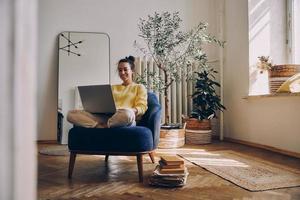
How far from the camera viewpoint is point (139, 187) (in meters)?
1.89

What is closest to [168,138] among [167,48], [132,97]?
[167,48]

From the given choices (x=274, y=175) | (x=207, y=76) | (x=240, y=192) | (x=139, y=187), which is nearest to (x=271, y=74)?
(x=207, y=76)

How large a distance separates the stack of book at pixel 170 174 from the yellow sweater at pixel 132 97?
1.65ft

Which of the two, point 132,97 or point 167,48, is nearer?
point 132,97

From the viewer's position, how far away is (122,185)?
194 cm

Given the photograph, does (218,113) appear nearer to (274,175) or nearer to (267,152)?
(267,152)

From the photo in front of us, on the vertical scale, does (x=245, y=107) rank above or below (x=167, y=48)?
below

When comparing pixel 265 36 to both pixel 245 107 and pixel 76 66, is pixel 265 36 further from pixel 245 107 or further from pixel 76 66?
pixel 76 66

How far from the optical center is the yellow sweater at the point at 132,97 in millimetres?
2343

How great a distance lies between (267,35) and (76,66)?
2425mm

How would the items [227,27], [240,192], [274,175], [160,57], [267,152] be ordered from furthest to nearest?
[227,27]
[160,57]
[267,152]
[274,175]
[240,192]

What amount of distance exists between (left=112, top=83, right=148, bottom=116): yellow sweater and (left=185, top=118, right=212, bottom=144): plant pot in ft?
5.38

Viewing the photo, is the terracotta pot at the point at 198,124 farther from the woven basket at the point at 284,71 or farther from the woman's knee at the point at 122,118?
the woman's knee at the point at 122,118

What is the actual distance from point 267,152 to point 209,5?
2.40 metres
